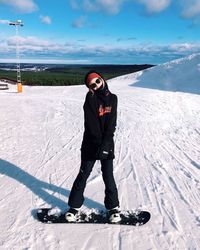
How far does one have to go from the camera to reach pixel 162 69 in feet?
93.0

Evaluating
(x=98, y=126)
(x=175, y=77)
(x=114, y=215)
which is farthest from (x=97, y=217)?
(x=175, y=77)

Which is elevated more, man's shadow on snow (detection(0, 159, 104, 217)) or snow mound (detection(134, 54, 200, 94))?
snow mound (detection(134, 54, 200, 94))

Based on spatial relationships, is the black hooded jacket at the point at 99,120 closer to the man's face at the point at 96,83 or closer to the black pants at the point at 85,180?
the man's face at the point at 96,83

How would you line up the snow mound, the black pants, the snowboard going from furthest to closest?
the snow mound
the snowboard
the black pants

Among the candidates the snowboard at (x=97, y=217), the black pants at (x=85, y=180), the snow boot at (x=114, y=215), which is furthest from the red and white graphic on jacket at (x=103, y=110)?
the snowboard at (x=97, y=217)

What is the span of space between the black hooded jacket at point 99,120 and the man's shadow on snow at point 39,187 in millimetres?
1240

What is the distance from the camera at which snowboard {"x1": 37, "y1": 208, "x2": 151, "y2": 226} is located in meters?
4.64

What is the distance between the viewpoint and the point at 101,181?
6309 mm

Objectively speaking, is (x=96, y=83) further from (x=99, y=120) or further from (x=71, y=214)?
(x=71, y=214)

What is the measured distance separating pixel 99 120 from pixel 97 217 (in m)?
1.43

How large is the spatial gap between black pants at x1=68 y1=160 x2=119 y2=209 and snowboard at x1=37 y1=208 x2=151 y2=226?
197 mm

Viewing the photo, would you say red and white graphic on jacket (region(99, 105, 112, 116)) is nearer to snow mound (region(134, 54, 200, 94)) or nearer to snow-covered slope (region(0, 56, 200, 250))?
snow-covered slope (region(0, 56, 200, 250))

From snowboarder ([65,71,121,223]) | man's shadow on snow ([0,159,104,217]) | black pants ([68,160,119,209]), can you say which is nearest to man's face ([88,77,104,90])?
snowboarder ([65,71,121,223])

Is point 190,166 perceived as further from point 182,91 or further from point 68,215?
point 182,91
